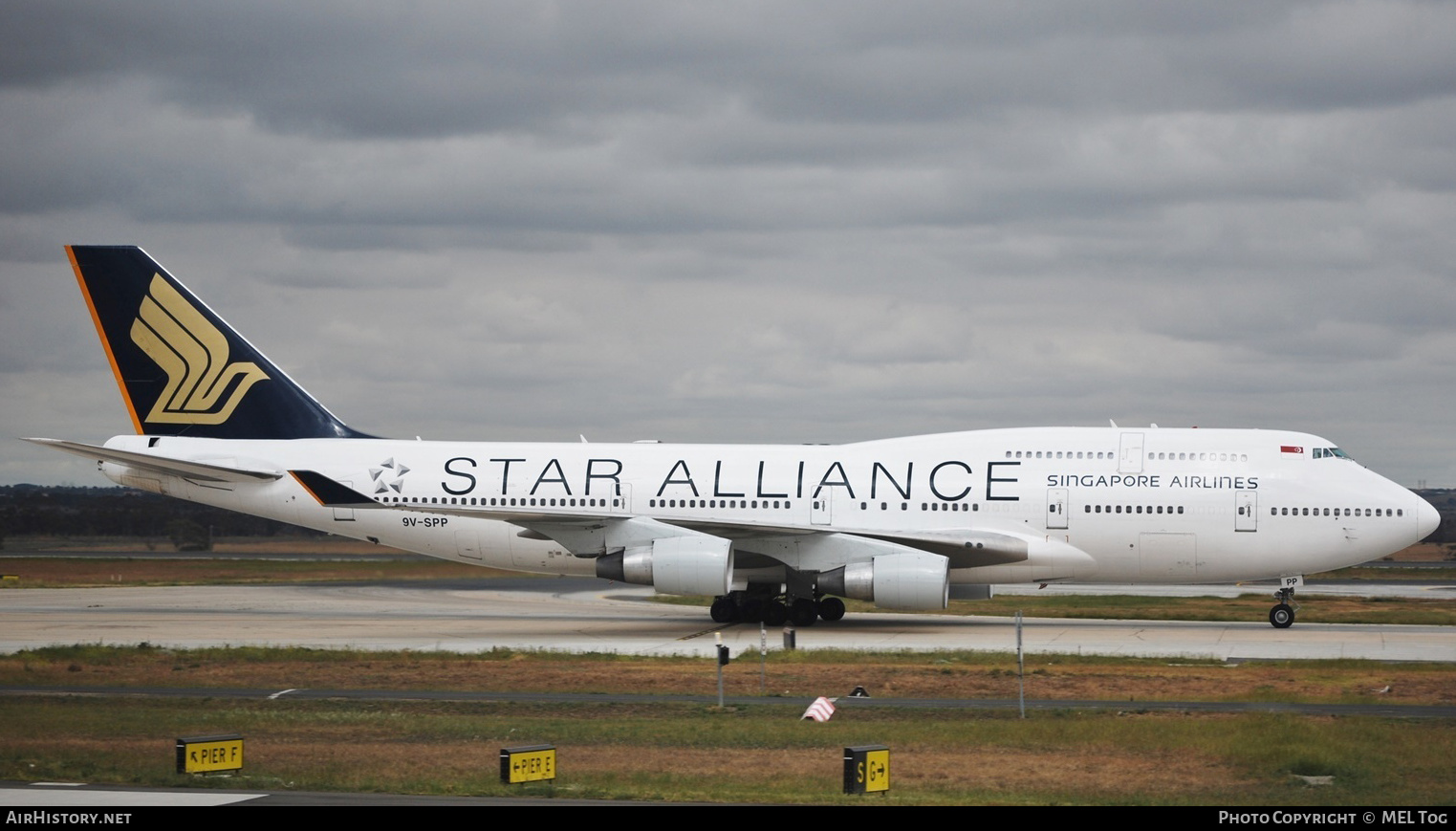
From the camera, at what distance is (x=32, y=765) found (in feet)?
52.1

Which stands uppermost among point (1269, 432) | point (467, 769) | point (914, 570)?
point (1269, 432)

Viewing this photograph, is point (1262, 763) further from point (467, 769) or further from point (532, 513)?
point (532, 513)

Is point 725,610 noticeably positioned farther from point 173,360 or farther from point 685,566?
point 173,360

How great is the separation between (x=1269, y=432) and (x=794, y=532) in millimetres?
12290

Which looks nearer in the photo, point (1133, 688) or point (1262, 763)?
point (1262, 763)

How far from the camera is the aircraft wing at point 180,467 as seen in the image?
3567 centimetres

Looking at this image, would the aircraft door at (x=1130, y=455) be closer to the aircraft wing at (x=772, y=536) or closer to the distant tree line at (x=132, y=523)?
the aircraft wing at (x=772, y=536)

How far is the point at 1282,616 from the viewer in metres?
35.6

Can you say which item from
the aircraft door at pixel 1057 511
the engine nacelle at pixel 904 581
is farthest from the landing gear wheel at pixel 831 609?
the aircraft door at pixel 1057 511

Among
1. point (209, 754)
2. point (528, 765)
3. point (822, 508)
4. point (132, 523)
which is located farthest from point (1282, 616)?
point (132, 523)

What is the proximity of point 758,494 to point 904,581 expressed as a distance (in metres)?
4.79

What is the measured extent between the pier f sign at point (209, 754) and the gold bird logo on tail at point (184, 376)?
961 inches

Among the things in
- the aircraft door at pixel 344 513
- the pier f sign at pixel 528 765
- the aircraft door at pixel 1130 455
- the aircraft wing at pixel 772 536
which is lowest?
the pier f sign at pixel 528 765
